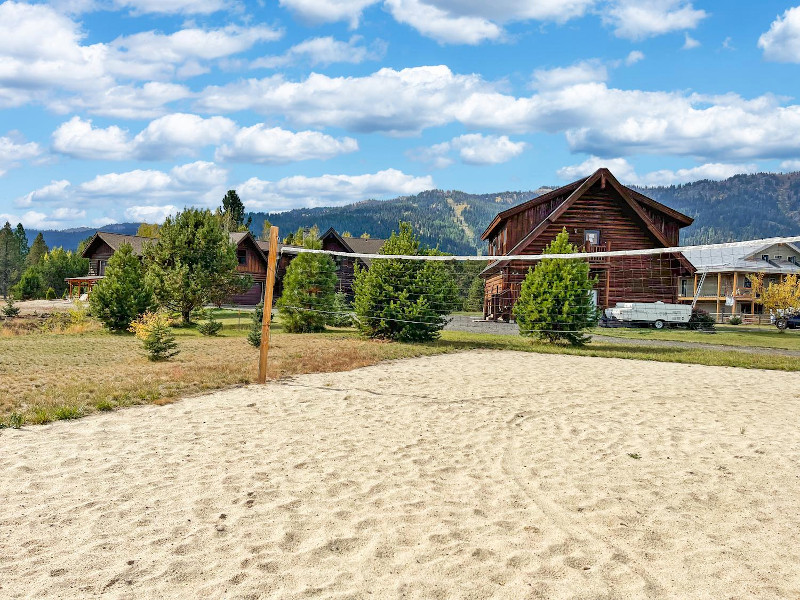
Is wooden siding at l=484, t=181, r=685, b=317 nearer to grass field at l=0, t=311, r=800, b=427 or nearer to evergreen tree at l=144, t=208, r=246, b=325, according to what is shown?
grass field at l=0, t=311, r=800, b=427

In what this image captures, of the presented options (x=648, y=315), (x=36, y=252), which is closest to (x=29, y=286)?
(x=36, y=252)

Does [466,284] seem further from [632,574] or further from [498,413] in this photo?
[632,574]

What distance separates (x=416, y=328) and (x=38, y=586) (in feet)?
44.6

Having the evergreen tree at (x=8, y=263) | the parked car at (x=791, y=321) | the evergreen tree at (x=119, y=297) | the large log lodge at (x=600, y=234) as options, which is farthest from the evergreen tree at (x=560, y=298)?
the evergreen tree at (x=8, y=263)

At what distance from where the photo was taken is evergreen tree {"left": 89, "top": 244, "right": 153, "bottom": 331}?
20312 millimetres

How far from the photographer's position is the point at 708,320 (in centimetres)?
2697

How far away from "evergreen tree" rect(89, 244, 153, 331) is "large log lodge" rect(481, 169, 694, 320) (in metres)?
14.1

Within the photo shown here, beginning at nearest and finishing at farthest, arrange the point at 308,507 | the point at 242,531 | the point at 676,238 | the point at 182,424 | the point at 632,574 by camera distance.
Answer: the point at 632,574 < the point at 242,531 < the point at 308,507 < the point at 182,424 < the point at 676,238

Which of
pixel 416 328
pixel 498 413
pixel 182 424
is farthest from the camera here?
pixel 416 328

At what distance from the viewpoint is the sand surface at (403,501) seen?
341 cm

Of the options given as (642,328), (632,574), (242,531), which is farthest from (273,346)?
(642,328)

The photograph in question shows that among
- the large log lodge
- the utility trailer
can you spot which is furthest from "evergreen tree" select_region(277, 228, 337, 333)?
the utility trailer

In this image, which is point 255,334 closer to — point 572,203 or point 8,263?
point 572,203

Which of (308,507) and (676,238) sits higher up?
(676,238)
